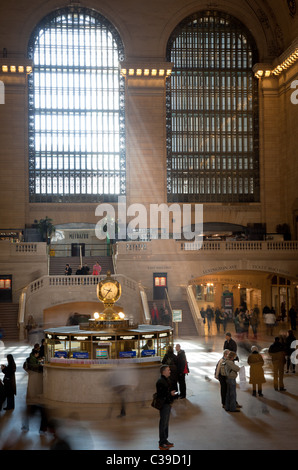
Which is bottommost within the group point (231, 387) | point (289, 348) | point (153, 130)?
point (231, 387)

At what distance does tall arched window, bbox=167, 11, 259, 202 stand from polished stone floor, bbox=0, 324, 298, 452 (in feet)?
96.6

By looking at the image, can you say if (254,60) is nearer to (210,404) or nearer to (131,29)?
(131,29)

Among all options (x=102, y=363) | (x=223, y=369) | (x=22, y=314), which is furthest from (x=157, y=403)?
(x=22, y=314)

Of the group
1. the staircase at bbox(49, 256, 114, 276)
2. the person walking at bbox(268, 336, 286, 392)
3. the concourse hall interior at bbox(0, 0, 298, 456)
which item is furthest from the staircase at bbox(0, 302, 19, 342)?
the person walking at bbox(268, 336, 286, 392)

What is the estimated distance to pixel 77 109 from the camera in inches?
1747

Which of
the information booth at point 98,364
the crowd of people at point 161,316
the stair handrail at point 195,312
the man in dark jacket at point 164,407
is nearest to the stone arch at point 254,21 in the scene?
the stair handrail at point 195,312

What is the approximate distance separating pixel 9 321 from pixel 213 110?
74.1ft

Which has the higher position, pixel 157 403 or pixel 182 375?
pixel 157 403

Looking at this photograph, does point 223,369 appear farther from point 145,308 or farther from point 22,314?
point 22,314

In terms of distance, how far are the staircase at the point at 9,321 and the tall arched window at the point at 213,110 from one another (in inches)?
678

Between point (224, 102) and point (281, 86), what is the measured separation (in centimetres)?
405

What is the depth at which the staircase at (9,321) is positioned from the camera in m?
28.0

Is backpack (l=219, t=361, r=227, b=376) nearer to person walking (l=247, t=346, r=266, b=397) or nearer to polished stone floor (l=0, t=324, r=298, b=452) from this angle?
polished stone floor (l=0, t=324, r=298, b=452)

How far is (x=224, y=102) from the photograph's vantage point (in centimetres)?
4512
